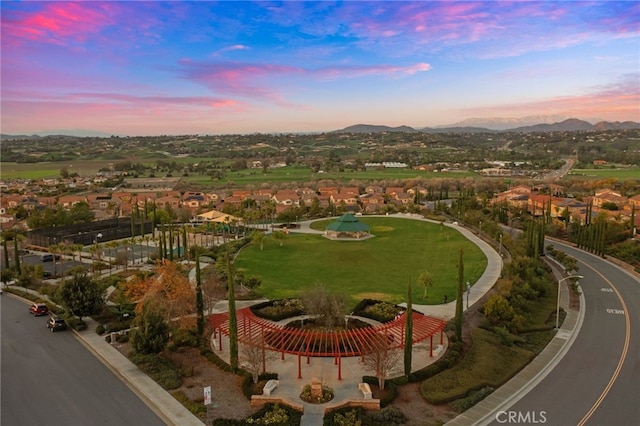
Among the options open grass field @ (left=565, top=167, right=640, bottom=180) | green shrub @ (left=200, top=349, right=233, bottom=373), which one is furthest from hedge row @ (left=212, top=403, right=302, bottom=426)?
open grass field @ (left=565, top=167, right=640, bottom=180)

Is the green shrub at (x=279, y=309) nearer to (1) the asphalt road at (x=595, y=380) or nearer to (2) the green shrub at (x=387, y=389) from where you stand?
(2) the green shrub at (x=387, y=389)

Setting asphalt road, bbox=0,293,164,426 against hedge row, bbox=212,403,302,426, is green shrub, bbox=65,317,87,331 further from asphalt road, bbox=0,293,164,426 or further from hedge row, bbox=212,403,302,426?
hedge row, bbox=212,403,302,426

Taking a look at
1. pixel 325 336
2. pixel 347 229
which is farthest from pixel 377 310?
pixel 347 229

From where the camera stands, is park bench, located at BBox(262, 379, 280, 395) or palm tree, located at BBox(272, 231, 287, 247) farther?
palm tree, located at BBox(272, 231, 287, 247)

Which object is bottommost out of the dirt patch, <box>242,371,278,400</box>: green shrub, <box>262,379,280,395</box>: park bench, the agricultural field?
the dirt patch

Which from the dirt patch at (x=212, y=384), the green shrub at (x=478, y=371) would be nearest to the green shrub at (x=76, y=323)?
the dirt patch at (x=212, y=384)

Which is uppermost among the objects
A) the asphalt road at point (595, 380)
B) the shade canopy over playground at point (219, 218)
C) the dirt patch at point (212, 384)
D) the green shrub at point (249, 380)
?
the shade canopy over playground at point (219, 218)
